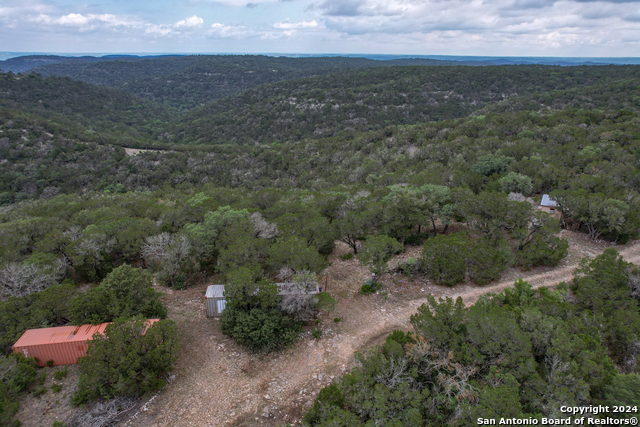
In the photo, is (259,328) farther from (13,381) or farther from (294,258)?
(13,381)

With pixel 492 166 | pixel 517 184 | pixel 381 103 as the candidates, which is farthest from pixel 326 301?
pixel 381 103

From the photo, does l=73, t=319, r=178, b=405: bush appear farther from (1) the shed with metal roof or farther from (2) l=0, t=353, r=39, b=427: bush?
(2) l=0, t=353, r=39, b=427: bush

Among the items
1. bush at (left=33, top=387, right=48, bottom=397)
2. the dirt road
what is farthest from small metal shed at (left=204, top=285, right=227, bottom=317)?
bush at (left=33, top=387, right=48, bottom=397)

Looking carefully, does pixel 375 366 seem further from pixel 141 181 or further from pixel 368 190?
pixel 141 181

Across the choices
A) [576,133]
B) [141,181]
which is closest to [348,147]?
[576,133]

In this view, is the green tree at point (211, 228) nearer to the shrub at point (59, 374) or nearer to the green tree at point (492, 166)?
the shrub at point (59, 374)

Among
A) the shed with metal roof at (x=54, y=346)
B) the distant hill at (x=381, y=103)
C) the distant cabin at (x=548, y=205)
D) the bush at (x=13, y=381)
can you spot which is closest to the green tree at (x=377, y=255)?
the shed with metal roof at (x=54, y=346)
